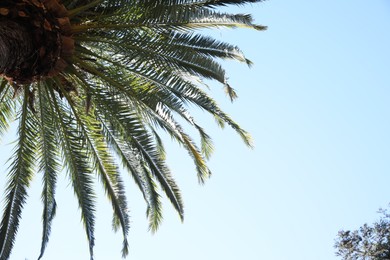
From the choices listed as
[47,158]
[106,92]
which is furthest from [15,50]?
[47,158]

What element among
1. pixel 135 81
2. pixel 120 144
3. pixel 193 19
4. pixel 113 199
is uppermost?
pixel 193 19

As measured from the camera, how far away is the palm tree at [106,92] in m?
8.40

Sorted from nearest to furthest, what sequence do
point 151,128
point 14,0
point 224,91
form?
1. point 14,0
2. point 224,91
3. point 151,128

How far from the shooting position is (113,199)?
1017cm

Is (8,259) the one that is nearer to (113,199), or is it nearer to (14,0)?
(113,199)

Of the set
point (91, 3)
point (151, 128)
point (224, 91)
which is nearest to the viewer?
point (91, 3)

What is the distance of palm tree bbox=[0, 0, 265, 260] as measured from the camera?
8.40 meters

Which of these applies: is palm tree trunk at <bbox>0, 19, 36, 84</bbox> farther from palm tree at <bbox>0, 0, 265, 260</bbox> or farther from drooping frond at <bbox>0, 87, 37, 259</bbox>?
drooping frond at <bbox>0, 87, 37, 259</bbox>

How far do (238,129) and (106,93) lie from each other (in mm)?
3020

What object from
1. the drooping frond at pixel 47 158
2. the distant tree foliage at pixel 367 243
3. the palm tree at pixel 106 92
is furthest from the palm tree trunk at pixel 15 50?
the distant tree foliage at pixel 367 243

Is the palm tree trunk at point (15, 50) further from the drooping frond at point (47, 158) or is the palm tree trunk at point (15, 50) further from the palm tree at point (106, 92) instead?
the drooping frond at point (47, 158)

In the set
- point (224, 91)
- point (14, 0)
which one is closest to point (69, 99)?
point (14, 0)

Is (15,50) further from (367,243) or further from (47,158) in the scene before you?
(367,243)

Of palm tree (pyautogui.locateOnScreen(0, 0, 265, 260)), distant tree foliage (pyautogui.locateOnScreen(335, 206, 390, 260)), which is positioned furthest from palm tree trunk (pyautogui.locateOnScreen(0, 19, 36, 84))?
distant tree foliage (pyautogui.locateOnScreen(335, 206, 390, 260))
